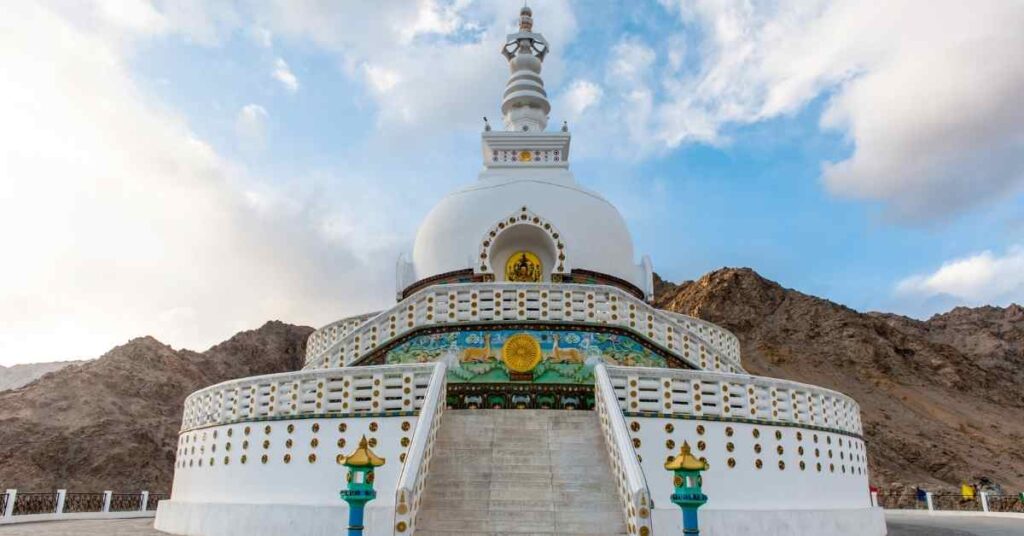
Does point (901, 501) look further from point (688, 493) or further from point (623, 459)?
point (688, 493)

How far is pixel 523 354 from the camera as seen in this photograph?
548 inches

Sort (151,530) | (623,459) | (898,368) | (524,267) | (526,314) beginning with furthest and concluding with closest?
(898,368) → (524,267) → (526,314) → (151,530) → (623,459)

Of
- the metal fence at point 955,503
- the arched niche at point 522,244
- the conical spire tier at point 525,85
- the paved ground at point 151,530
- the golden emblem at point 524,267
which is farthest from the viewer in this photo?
the conical spire tier at point 525,85

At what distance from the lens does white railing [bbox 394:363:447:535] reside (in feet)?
28.5

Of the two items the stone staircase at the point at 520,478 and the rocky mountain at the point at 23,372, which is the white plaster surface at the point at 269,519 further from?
the rocky mountain at the point at 23,372

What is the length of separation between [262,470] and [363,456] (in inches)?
209

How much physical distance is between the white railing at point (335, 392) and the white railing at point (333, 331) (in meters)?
5.82

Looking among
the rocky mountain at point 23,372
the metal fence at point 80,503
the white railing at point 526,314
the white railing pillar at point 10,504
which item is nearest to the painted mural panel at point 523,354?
the white railing at point 526,314

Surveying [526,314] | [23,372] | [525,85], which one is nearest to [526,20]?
[525,85]

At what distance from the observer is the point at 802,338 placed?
58500mm

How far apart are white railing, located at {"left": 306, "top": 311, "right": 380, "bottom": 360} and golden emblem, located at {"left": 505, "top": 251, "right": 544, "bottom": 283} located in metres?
3.58

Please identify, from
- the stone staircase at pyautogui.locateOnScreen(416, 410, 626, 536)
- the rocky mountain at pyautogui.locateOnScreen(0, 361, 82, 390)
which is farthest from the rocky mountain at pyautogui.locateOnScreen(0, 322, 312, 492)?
the rocky mountain at pyautogui.locateOnScreen(0, 361, 82, 390)

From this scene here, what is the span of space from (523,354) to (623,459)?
4.54m

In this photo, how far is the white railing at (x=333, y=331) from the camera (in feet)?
60.7
